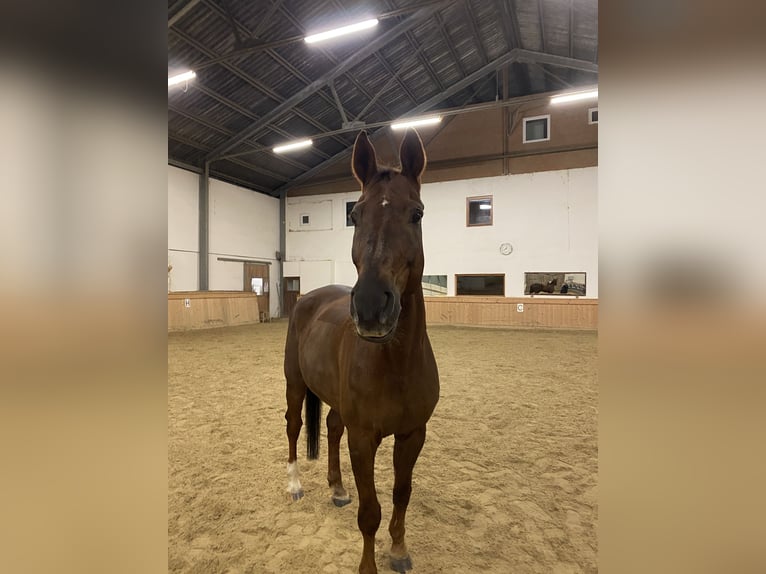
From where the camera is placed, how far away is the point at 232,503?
7.36ft

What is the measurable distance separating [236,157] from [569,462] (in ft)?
44.2

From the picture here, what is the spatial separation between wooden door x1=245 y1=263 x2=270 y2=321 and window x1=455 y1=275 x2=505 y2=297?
738cm

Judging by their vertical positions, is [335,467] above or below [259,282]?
below

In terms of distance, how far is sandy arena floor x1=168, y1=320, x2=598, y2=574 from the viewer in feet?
5.99

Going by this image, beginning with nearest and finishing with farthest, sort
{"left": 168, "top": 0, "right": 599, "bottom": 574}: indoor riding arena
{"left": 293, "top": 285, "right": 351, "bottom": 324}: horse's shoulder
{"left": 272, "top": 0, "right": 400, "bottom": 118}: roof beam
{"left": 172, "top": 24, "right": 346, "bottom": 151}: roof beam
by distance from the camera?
{"left": 168, "top": 0, "right": 599, "bottom": 574}: indoor riding arena, {"left": 293, "top": 285, "right": 351, "bottom": 324}: horse's shoulder, {"left": 172, "top": 24, "right": 346, "bottom": 151}: roof beam, {"left": 272, "top": 0, "right": 400, "bottom": 118}: roof beam

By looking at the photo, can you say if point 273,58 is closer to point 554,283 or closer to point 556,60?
point 556,60

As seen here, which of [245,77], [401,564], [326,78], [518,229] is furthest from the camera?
[518,229]

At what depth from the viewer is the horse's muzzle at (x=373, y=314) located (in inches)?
48.0

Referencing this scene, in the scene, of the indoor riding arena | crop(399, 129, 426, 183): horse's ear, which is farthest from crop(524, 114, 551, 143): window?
crop(399, 129, 426, 183): horse's ear

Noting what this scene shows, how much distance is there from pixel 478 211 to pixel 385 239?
12171mm

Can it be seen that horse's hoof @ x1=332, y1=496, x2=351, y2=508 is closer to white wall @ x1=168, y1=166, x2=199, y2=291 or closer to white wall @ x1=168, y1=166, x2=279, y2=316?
white wall @ x1=168, y1=166, x2=279, y2=316

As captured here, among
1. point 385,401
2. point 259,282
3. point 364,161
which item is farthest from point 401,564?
point 259,282

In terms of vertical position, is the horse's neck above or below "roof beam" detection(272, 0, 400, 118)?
below
